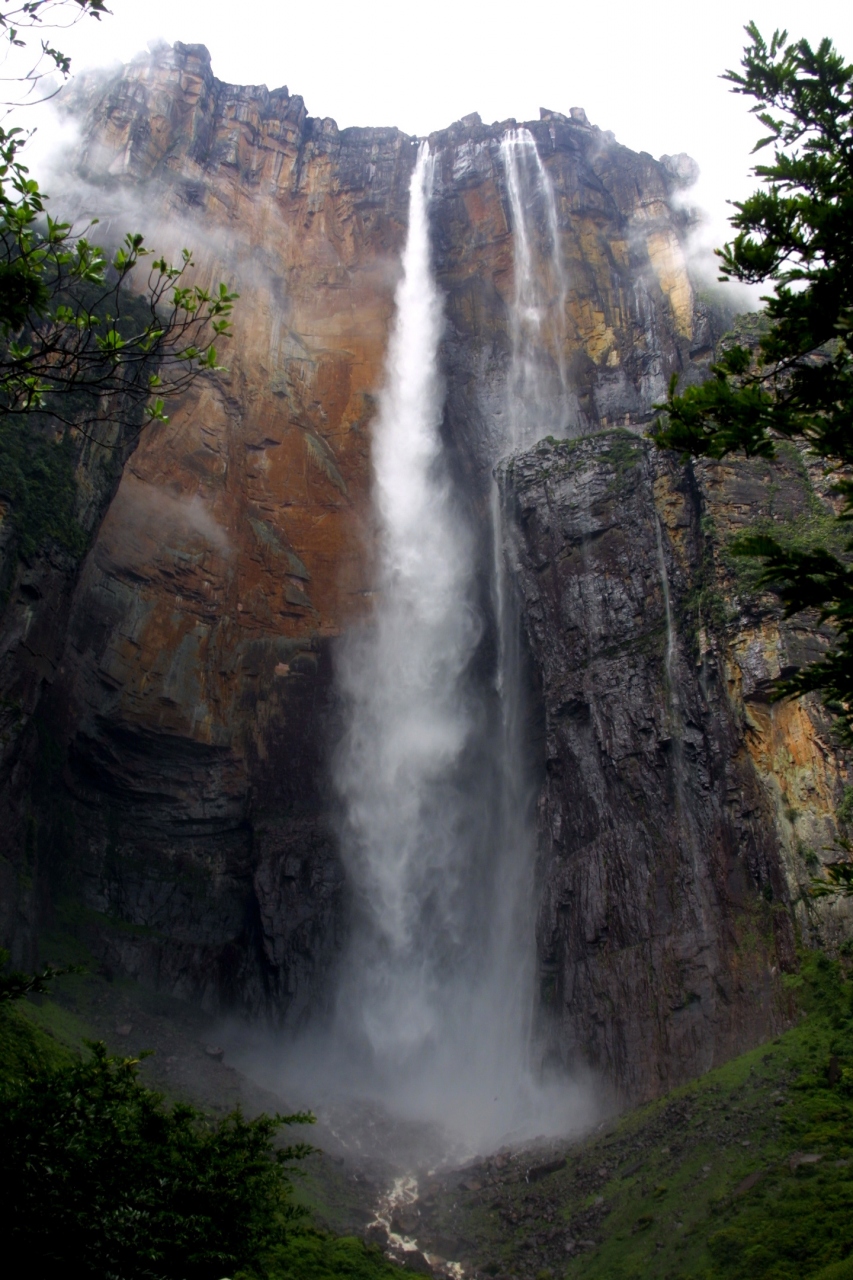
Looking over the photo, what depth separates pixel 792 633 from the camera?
21.6m

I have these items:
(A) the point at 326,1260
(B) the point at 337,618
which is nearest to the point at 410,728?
(B) the point at 337,618

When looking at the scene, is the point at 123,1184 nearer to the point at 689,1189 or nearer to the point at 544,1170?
the point at 689,1189

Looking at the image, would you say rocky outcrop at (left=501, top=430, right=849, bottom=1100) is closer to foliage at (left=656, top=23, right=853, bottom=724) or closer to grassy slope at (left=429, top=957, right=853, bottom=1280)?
grassy slope at (left=429, top=957, right=853, bottom=1280)

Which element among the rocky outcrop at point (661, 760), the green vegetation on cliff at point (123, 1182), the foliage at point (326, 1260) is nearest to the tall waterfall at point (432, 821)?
the rocky outcrop at point (661, 760)

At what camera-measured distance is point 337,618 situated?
32344 mm

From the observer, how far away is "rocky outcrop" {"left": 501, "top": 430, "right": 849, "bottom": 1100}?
19906 millimetres

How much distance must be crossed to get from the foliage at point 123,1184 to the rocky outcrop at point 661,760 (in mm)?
13374

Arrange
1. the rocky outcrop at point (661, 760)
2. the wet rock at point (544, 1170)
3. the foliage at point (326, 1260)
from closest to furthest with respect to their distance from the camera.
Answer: the foliage at point (326, 1260) < the wet rock at point (544, 1170) < the rocky outcrop at point (661, 760)

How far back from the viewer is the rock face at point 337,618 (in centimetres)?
2172

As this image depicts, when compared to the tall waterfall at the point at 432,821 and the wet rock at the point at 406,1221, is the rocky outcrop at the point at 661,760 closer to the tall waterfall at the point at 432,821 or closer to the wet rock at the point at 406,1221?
the tall waterfall at the point at 432,821

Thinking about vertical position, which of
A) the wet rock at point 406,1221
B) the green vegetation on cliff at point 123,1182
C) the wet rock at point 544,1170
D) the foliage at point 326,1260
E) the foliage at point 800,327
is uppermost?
the foliage at point 800,327

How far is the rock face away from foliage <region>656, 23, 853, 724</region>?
15047 mm

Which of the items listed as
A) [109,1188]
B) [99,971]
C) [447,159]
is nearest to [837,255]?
[109,1188]

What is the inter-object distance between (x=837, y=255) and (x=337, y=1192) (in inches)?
775
